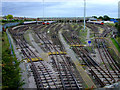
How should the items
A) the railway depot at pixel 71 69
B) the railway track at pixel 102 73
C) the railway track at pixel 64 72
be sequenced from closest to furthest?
the railway track at pixel 64 72 → the railway depot at pixel 71 69 → the railway track at pixel 102 73

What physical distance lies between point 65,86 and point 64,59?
263cm

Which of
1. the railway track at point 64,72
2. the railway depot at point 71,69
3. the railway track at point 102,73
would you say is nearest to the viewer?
the railway track at point 64,72

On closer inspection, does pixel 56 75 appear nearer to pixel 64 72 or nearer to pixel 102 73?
pixel 64 72

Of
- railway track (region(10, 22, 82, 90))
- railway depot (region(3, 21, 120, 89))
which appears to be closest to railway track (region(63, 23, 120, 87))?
railway depot (region(3, 21, 120, 89))

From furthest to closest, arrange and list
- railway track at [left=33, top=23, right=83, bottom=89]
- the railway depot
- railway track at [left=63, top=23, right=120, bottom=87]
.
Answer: railway track at [left=63, top=23, right=120, bottom=87] → the railway depot → railway track at [left=33, top=23, right=83, bottom=89]

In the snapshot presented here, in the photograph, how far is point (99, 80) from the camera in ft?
17.7

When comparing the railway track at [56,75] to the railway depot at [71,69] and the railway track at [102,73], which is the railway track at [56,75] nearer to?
the railway depot at [71,69]

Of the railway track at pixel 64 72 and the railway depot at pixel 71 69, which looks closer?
the railway track at pixel 64 72

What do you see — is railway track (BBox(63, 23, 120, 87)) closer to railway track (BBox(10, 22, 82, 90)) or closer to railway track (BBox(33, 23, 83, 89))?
railway track (BBox(10, 22, 82, 90))

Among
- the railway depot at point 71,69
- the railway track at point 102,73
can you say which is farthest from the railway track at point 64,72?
the railway track at point 102,73

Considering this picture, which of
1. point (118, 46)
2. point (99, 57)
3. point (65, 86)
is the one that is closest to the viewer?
point (65, 86)

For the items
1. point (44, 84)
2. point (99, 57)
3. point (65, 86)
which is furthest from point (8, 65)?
point (99, 57)

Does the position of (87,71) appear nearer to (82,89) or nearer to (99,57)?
(82,89)

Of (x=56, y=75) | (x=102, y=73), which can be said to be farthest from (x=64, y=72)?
(x=102, y=73)
